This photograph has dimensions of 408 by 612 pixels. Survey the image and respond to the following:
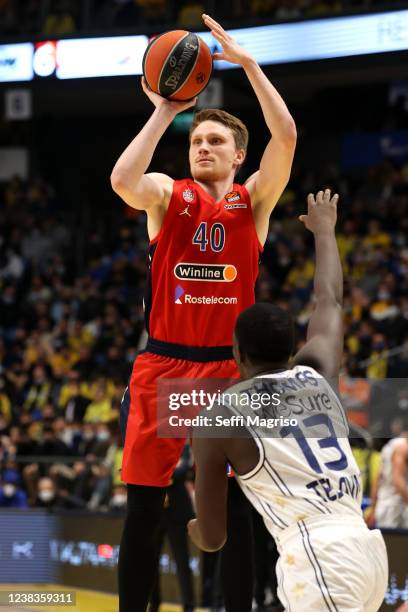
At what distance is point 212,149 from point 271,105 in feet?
1.29

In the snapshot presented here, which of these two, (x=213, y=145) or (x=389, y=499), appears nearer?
(x=213, y=145)

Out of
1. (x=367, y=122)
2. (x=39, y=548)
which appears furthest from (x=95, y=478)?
(x=367, y=122)

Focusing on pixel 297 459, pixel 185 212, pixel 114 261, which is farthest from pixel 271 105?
pixel 114 261

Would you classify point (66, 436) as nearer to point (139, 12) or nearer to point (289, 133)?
point (139, 12)

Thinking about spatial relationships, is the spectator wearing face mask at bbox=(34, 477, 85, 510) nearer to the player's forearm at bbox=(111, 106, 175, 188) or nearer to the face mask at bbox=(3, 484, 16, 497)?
the face mask at bbox=(3, 484, 16, 497)

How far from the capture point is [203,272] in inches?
169

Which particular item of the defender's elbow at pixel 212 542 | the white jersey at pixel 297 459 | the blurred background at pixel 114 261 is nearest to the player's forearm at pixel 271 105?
the white jersey at pixel 297 459

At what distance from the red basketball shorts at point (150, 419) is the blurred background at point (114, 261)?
2279mm

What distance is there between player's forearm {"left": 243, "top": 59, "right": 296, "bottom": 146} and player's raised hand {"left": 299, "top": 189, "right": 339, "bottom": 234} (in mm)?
681

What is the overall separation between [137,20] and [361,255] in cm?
568

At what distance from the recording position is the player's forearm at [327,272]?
10.7 ft

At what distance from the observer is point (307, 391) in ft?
9.49

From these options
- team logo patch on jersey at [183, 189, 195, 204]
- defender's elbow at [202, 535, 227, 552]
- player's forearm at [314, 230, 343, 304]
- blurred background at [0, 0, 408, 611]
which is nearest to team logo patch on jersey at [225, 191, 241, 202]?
team logo patch on jersey at [183, 189, 195, 204]

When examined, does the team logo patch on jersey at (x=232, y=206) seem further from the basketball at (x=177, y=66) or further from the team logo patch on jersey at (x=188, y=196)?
the basketball at (x=177, y=66)
